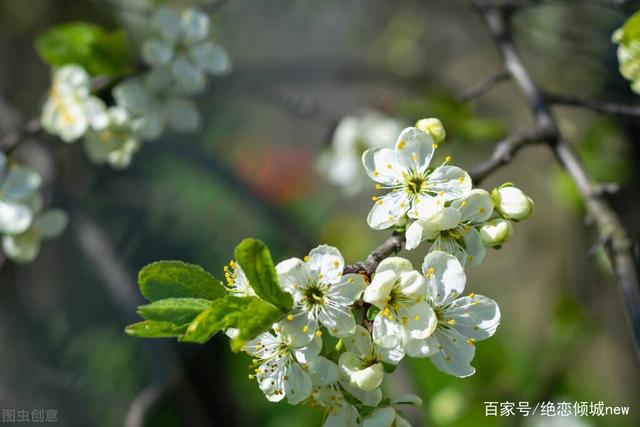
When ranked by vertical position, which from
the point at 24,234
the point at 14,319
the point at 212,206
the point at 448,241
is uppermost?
the point at 448,241

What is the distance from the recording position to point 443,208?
854mm

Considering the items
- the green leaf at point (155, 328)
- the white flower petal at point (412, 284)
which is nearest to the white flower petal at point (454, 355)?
the white flower petal at point (412, 284)

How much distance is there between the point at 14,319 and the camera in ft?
7.89

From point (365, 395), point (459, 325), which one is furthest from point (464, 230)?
point (365, 395)

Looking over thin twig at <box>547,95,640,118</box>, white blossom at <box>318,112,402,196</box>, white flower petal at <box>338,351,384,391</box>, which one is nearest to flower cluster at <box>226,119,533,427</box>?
white flower petal at <box>338,351,384,391</box>

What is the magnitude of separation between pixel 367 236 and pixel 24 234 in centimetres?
208

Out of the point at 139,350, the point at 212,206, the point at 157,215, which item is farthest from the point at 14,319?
the point at 212,206

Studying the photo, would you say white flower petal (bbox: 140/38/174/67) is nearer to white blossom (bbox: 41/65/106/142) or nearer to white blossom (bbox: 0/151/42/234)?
white blossom (bbox: 41/65/106/142)

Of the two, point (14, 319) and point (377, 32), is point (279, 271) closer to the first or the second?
point (14, 319)

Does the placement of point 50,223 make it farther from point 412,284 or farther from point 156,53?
point 412,284

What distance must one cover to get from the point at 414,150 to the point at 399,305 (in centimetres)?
23

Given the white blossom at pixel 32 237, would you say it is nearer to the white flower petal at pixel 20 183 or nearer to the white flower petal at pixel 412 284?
the white flower petal at pixel 20 183

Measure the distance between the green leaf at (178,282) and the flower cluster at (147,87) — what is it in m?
0.66

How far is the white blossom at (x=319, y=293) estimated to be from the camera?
823 mm
